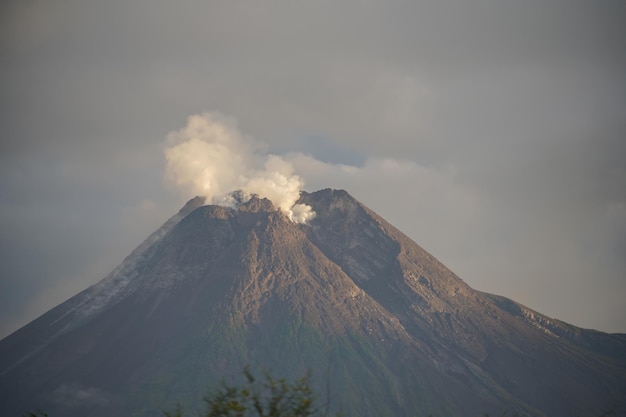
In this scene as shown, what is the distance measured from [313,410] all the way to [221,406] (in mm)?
5091

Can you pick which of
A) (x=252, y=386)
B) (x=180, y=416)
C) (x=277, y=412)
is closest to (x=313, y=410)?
(x=277, y=412)

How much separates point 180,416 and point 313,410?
8264 millimetres

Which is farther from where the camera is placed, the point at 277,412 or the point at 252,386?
the point at 252,386

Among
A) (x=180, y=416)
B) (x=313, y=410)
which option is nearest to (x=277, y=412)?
(x=313, y=410)

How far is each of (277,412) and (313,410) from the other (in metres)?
2.05

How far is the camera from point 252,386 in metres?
43.2

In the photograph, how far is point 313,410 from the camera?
4006 centimetres

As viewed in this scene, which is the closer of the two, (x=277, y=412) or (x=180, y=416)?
(x=277, y=412)

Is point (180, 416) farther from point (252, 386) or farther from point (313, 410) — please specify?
point (313, 410)

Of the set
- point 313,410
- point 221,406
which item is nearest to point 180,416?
point 221,406

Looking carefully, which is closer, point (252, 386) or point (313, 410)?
point (313, 410)

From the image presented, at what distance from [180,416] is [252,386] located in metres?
4.53

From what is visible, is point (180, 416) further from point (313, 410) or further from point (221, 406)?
point (313, 410)

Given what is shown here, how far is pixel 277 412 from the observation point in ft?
130
